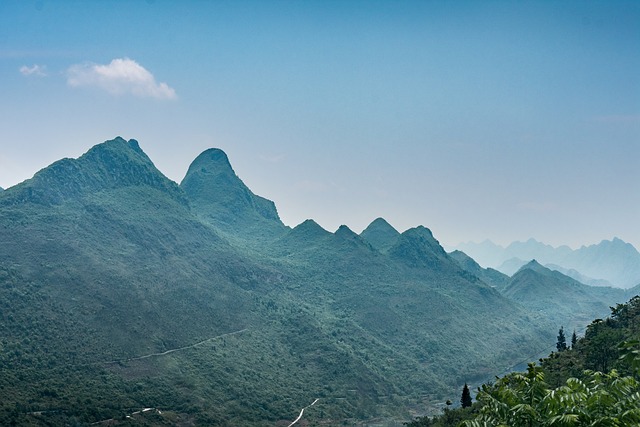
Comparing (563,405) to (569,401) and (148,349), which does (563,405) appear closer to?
(569,401)

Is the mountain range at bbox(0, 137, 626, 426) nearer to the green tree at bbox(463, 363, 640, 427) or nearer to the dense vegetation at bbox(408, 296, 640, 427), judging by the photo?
the dense vegetation at bbox(408, 296, 640, 427)

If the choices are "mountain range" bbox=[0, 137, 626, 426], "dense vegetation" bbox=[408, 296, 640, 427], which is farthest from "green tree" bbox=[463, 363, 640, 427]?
"mountain range" bbox=[0, 137, 626, 426]

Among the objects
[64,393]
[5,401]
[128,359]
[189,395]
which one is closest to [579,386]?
[5,401]

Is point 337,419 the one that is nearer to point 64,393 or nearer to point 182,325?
point 182,325

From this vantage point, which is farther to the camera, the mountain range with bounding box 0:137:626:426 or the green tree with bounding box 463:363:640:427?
the mountain range with bounding box 0:137:626:426

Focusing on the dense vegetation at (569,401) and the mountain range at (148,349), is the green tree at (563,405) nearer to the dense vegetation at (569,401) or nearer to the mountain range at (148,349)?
the dense vegetation at (569,401)

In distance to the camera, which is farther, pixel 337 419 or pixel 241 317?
pixel 241 317

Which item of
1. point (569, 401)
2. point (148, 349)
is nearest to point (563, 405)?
point (569, 401)

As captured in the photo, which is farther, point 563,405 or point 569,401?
point 563,405

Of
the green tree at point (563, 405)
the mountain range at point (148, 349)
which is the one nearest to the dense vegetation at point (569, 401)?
the green tree at point (563, 405)

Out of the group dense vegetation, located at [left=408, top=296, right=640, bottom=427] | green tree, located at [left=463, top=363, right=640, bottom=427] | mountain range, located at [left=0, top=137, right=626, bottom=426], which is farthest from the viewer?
mountain range, located at [left=0, top=137, right=626, bottom=426]

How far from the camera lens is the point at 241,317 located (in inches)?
7185

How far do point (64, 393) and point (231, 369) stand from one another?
2083 inches

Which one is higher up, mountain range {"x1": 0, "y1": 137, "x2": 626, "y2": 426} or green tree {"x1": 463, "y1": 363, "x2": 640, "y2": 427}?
green tree {"x1": 463, "y1": 363, "x2": 640, "y2": 427}
